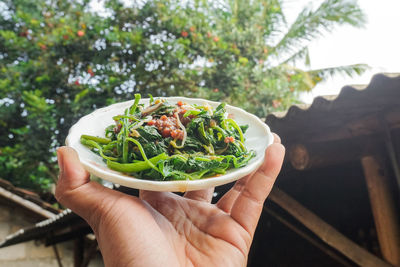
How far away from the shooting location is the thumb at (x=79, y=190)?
1.46 m

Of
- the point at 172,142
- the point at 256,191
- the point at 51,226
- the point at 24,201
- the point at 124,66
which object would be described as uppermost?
the point at 172,142

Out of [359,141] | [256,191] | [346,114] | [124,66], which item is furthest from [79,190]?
[124,66]

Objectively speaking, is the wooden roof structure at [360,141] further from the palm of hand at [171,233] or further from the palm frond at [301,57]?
the palm frond at [301,57]

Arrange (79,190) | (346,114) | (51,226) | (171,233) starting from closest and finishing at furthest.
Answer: (79,190), (171,233), (346,114), (51,226)

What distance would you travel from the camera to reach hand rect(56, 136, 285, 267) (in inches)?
56.0

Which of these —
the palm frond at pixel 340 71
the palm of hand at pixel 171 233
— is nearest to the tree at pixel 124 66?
the palm frond at pixel 340 71

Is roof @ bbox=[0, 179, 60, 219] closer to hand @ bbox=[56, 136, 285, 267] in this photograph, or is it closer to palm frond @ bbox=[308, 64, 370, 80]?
hand @ bbox=[56, 136, 285, 267]

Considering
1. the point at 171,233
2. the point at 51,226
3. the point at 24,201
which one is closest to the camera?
the point at 171,233

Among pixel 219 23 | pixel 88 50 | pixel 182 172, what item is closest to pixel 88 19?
pixel 88 50

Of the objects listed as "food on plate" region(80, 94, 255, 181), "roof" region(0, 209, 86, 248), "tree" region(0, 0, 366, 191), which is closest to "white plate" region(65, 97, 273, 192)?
"food on plate" region(80, 94, 255, 181)

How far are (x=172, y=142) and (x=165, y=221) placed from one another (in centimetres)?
48

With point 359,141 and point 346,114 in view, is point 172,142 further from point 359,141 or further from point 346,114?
point 359,141

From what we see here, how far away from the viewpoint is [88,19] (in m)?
7.18

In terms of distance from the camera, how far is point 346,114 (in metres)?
2.41
